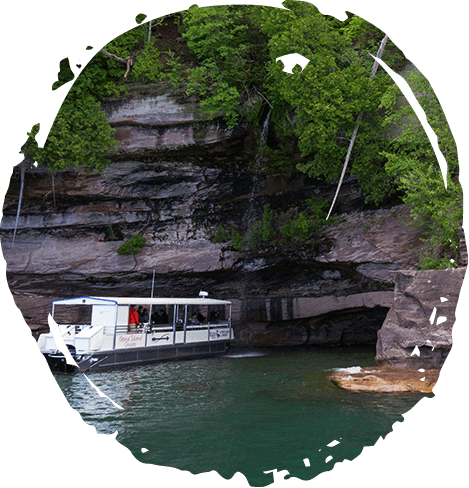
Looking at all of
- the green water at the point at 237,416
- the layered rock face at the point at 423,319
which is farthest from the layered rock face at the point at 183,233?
the layered rock face at the point at 423,319

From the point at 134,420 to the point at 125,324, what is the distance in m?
9.13

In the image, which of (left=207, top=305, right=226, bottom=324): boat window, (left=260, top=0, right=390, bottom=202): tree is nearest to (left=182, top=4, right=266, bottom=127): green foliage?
(left=260, top=0, right=390, bottom=202): tree

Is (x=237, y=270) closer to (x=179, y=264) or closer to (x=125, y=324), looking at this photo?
(x=179, y=264)

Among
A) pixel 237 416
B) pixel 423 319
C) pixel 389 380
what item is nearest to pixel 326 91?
pixel 423 319

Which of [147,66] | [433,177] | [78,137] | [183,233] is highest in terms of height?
[147,66]

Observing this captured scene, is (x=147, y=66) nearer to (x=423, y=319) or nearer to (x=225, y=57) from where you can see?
(x=225, y=57)

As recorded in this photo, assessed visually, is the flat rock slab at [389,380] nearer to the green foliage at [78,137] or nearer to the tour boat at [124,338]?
the tour boat at [124,338]

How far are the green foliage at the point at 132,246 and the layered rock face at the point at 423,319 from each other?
53.4ft

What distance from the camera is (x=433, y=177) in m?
19.2

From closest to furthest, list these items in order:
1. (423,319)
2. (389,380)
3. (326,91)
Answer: (389,380) → (423,319) → (326,91)

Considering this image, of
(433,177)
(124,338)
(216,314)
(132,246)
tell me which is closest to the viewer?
(433,177)

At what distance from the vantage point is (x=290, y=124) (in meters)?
27.4

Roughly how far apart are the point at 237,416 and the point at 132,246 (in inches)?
Answer: 691

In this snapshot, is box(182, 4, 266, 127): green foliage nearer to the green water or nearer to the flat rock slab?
the green water
